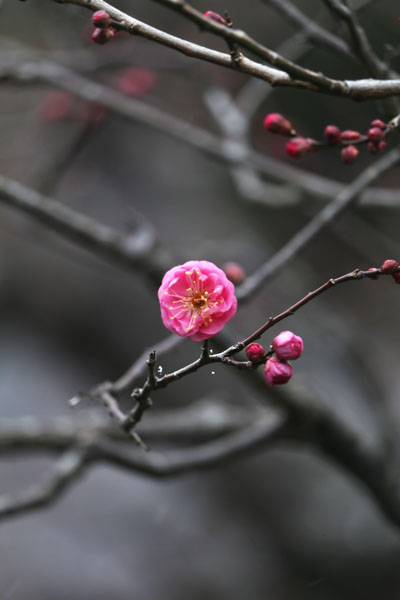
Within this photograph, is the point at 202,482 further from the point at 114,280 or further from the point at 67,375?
the point at 114,280

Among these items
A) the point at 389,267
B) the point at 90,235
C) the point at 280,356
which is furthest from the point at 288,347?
the point at 90,235

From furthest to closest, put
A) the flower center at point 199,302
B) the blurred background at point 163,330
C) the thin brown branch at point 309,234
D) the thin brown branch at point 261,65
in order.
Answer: the blurred background at point 163,330, the thin brown branch at point 309,234, the flower center at point 199,302, the thin brown branch at point 261,65

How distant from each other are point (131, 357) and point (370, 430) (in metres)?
1.98

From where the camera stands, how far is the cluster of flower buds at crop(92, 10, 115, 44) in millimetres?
1027

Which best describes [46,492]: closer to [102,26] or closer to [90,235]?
[90,235]

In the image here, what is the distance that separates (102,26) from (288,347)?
0.64 meters

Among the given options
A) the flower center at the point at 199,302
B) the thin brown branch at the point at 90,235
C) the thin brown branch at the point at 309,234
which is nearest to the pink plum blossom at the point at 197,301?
the flower center at the point at 199,302

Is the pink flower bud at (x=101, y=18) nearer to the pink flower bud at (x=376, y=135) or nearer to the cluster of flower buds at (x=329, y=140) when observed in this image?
the cluster of flower buds at (x=329, y=140)

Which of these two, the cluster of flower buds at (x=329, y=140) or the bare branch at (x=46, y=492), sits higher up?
the cluster of flower buds at (x=329, y=140)

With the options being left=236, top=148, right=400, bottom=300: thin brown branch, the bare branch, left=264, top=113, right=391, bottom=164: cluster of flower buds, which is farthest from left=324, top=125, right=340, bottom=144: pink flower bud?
the bare branch

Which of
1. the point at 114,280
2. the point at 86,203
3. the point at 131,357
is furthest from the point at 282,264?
the point at 86,203

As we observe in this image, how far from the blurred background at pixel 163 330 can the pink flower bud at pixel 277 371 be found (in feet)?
4.38

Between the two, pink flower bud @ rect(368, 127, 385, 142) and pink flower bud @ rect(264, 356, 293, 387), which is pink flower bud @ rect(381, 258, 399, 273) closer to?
pink flower bud @ rect(264, 356, 293, 387)

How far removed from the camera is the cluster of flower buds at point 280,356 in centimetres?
105
